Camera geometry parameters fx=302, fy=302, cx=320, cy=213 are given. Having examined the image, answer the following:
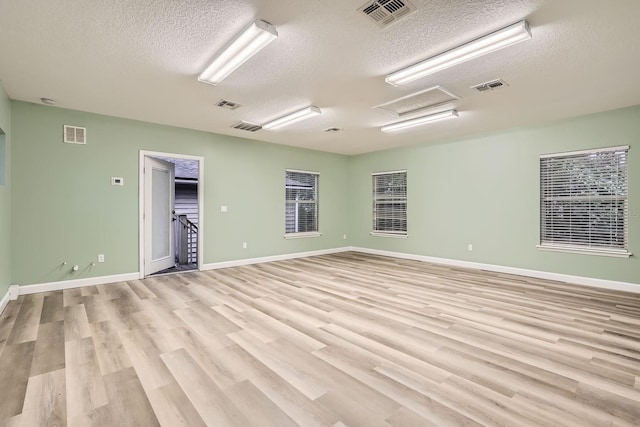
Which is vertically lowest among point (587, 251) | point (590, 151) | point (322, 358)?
point (322, 358)

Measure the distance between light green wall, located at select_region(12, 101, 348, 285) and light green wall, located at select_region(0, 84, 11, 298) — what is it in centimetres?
13

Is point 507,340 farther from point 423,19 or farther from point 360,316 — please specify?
point 423,19

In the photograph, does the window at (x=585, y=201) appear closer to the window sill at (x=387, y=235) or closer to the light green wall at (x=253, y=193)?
the light green wall at (x=253, y=193)

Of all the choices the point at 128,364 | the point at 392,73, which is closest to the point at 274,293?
the point at 128,364

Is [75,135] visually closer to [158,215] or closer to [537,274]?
[158,215]

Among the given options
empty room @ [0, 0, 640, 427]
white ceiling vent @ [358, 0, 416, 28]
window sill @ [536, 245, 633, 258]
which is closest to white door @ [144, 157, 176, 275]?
empty room @ [0, 0, 640, 427]

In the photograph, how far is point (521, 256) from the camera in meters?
5.26

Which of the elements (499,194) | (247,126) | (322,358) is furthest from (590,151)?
(247,126)

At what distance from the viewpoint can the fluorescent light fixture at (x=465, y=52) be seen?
2.34 m

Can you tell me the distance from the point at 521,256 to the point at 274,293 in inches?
169

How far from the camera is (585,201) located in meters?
4.62

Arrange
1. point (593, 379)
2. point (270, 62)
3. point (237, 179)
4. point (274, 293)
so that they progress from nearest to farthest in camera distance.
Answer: point (593, 379) → point (270, 62) → point (274, 293) → point (237, 179)

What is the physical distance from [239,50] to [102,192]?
11.5ft

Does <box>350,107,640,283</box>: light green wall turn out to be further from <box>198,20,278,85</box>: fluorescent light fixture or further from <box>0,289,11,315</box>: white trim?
<box>0,289,11,315</box>: white trim
